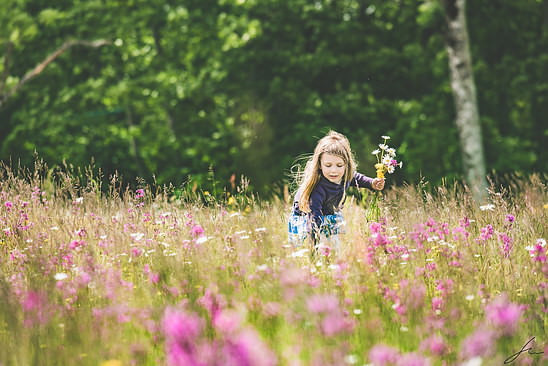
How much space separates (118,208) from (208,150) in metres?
8.79

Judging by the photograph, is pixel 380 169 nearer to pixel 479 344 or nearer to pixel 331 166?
pixel 331 166

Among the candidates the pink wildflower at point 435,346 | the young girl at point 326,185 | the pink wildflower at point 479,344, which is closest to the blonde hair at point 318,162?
the young girl at point 326,185

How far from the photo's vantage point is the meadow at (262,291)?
6.84 ft

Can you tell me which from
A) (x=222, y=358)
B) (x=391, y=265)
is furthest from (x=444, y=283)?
(x=222, y=358)

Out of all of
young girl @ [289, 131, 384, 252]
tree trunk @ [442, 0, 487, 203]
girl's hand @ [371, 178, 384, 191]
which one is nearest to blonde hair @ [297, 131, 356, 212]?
young girl @ [289, 131, 384, 252]

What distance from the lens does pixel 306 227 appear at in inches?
166

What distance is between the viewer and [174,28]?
13.5 m

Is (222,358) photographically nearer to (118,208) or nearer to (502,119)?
(118,208)

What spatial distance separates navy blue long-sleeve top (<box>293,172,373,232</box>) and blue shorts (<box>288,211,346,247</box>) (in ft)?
0.17

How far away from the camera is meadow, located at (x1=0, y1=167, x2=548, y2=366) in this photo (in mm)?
2084

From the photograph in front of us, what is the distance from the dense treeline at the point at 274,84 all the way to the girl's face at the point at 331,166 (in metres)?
8.20

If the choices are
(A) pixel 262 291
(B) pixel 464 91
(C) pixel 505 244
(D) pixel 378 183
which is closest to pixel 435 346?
(A) pixel 262 291

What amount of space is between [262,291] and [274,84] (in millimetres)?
10897

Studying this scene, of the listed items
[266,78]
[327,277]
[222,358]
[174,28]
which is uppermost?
[174,28]
